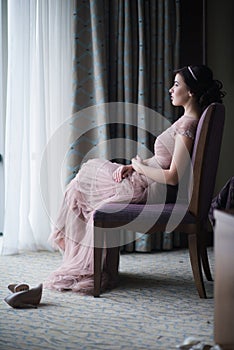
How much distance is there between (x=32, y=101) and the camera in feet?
13.6

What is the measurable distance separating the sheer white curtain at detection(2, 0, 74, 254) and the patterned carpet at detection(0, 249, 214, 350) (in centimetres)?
64

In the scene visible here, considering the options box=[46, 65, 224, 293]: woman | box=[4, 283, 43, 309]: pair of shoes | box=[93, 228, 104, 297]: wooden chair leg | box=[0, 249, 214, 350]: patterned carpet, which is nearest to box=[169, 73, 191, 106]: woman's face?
box=[46, 65, 224, 293]: woman

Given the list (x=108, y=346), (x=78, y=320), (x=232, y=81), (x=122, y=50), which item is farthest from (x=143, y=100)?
(x=108, y=346)

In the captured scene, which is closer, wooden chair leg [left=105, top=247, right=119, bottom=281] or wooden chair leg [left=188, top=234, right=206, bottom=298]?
wooden chair leg [left=188, top=234, right=206, bottom=298]

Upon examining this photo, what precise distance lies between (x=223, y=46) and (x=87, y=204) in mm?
1944

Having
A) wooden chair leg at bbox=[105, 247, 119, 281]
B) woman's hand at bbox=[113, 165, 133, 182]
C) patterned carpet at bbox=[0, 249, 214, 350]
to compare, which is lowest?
patterned carpet at bbox=[0, 249, 214, 350]

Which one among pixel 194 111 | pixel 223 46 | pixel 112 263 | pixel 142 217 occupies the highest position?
pixel 223 46

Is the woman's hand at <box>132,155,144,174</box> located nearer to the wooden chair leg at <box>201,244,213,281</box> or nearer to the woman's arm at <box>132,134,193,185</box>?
the woman's arm at <box>132,134,193,185</box>

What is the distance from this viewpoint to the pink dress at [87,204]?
3047mm

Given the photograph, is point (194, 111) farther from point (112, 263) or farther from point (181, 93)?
point (112, 263)

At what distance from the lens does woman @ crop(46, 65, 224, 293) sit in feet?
9.92

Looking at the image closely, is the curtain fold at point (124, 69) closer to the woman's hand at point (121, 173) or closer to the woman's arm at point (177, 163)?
the woman's hand at point (121, 173)

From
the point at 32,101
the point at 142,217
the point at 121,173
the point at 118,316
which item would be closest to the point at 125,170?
the point at 121,173

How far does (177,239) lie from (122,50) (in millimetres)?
1482
